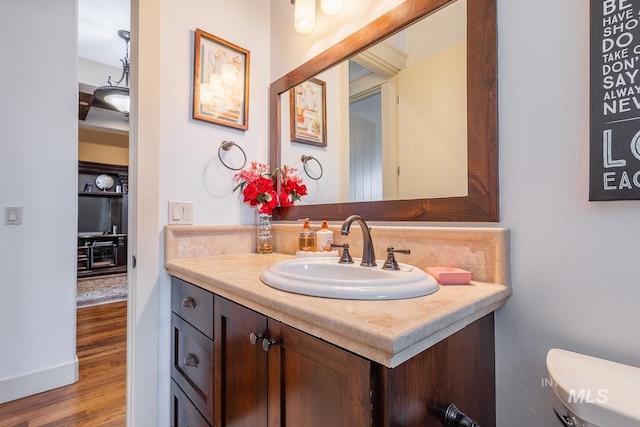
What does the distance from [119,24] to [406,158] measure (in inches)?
125

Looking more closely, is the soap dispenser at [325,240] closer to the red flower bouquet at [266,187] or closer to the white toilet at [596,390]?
the red flower bouquet at [266,187]

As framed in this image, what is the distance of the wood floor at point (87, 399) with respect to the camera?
150 centimetres

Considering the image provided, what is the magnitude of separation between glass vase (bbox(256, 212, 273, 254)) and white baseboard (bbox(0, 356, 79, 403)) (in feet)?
4.88

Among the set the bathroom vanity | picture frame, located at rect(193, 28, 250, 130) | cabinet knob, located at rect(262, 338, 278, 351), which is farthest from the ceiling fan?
cabinet knob, located at rect(262, 338, 278, 351)

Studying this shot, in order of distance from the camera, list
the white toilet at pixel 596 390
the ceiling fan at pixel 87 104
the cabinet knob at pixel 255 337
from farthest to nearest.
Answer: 1. the ceiling fan at pixel 87 104
2. the cabinet knob at pixel 255 337
3. the white toilet at pixel 596 390

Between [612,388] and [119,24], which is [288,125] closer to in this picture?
[612,388]

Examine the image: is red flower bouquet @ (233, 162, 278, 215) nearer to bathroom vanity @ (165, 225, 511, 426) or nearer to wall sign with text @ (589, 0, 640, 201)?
bathroom vanity @ (165, 225, 511, 426)

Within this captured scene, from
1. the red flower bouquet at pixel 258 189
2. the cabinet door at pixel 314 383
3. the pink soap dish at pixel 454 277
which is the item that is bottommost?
the cabinet door at pixel 314 383

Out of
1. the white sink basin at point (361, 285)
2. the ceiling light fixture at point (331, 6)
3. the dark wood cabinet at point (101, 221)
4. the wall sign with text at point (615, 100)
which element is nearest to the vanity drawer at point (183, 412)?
the white sink basin at point (361, 285)

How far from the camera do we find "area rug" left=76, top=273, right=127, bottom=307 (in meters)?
3.57

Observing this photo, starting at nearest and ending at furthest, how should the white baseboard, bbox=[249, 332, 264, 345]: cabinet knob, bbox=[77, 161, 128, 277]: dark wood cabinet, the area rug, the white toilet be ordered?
the white toilet < bbox=[249, 332, 264, 345]: cabinet knob < the white baseboard < the area rug < bbox=[77, 161, 128, 277]: dark wood cabinet

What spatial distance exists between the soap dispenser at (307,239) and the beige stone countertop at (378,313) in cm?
43

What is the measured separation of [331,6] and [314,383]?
1402mm

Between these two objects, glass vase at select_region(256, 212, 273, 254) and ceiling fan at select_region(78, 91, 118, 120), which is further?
ceiling fan at select_region(78, 91, 118, 120)
